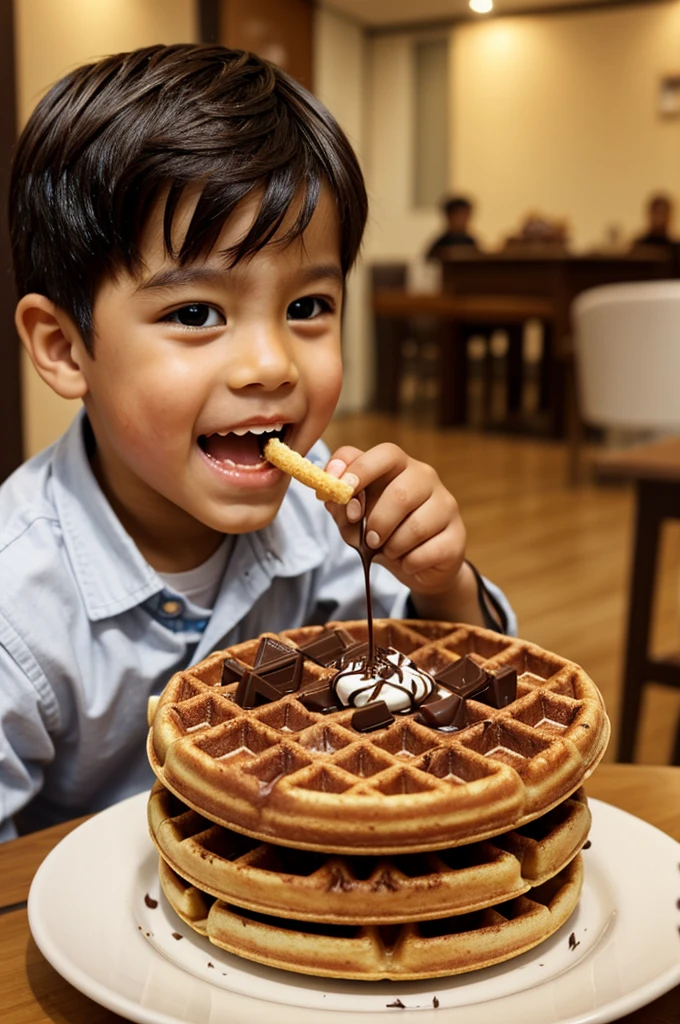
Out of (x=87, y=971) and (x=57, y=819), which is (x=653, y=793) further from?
(x=57, y=819)

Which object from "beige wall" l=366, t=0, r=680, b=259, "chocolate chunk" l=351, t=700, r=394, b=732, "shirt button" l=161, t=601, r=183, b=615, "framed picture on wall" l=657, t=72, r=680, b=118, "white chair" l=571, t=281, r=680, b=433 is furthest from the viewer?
"beige wall" l=366, t=0, r=680, b=259

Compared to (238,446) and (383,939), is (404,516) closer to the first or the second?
(238,446)

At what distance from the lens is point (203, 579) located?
1175mm

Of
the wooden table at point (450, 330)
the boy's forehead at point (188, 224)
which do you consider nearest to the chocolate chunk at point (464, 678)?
the boy's forehead at point (188, 224)

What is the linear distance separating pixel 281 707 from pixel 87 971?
0.66 ft

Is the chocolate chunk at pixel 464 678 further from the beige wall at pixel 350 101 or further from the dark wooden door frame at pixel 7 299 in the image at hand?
the dark wooden door frame at pixel 7 299

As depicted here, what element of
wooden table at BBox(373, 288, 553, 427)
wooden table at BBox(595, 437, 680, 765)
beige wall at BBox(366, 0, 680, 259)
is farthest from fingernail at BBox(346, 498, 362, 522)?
beige wall at BBox(366, 0, 680, 259)

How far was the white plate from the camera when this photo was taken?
0.55m

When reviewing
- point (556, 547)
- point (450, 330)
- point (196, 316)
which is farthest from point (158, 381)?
point (450, 330)

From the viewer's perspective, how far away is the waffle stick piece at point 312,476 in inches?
31.3

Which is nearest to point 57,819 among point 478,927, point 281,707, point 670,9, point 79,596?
point 79,596

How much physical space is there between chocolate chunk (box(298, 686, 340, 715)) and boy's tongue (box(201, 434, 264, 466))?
32 centimetres

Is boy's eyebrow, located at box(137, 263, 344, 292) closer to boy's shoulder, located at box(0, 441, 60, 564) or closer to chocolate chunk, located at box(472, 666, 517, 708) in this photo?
boy's shoulder, located at box(0, 441, 60, 564)

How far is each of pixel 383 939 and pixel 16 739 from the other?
1.67 feet
